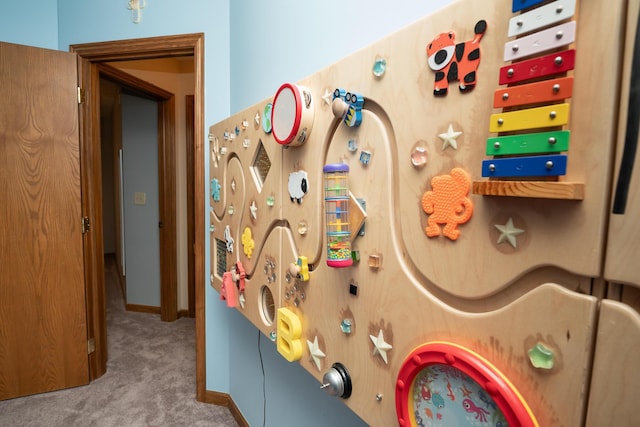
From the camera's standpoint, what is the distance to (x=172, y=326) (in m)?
3.02

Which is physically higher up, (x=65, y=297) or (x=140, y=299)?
(x=65, y=297)

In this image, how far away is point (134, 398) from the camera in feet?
6.48

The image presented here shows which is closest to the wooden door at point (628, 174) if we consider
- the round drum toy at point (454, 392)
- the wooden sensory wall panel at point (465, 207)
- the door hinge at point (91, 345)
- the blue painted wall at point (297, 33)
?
the wooden sensory wall panel at point (465, 207)

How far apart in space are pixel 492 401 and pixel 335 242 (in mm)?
324

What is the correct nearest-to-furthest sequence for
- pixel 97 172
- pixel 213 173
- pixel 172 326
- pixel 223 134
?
pixel 223 134 < pixel 213 173 < pixel 97 172 < pixel 172 326

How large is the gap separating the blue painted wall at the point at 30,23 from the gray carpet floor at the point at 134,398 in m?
2.12

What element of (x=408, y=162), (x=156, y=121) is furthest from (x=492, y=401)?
(x=156, y=121)

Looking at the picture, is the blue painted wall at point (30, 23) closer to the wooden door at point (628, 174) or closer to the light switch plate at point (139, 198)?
the light switch plate at point (139, 198)

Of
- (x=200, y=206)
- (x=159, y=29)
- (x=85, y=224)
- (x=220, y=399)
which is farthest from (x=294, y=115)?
(x=85, y=224)

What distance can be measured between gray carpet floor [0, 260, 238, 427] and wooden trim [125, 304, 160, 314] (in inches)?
20.1

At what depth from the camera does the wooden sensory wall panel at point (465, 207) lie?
0.31m

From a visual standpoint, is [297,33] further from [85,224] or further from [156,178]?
[156,178]

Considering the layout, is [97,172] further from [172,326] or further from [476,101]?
[476,101]

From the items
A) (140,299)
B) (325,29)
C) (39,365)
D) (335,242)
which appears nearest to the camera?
(335,242)
